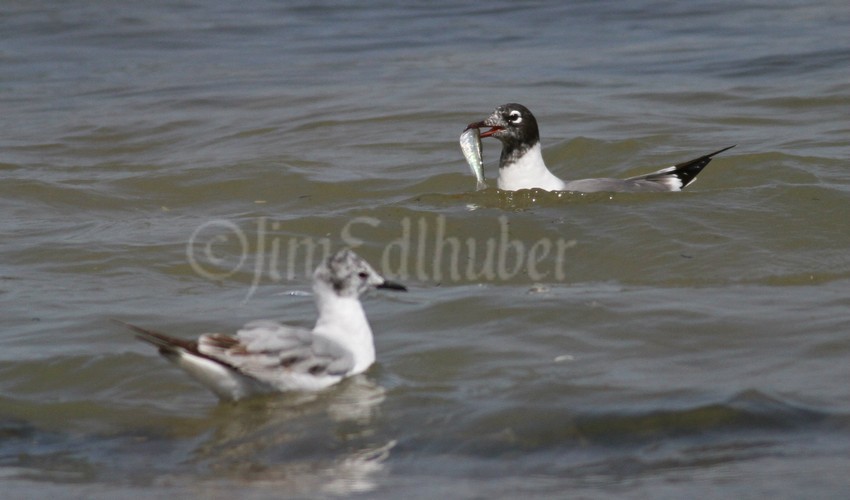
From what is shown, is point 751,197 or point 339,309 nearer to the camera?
point 339,309

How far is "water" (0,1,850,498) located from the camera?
5.34 m

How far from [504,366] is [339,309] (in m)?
0.83

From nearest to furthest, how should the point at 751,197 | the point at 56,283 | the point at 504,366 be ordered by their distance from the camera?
the point at 504,366, the point at 56,283, the point at 751,197

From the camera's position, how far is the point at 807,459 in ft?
16.5

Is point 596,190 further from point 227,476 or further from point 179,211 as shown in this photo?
point 227,476

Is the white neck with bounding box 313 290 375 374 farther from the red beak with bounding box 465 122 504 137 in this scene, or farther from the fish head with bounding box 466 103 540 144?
the fish head with bounding box 466 103 540 144

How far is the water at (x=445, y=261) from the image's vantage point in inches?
210

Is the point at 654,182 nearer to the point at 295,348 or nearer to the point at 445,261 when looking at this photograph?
Answer: the point at 445,261

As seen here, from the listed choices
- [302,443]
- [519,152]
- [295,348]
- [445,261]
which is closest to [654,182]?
[519,152]

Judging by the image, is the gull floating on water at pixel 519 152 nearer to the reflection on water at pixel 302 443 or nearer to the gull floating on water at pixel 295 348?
the gull floating on water at pixel 295 348

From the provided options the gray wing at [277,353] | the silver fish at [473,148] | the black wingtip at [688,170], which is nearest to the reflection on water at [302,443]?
the gray wing at [277,353]

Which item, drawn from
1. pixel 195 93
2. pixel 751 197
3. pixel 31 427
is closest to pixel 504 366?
pixel 31 427

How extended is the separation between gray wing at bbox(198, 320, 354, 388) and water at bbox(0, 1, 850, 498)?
0.15m

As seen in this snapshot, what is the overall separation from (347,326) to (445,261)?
7.92 ft
